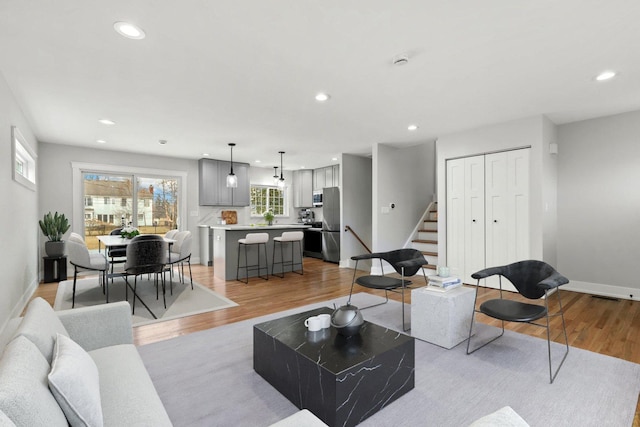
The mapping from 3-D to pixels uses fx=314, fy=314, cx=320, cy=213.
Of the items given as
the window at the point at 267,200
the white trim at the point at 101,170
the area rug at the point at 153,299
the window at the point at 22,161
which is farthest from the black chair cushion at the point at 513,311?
the window at the point at 267,200

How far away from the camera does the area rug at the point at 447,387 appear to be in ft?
5.96

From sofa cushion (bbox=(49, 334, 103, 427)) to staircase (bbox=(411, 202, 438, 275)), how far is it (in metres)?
5.54

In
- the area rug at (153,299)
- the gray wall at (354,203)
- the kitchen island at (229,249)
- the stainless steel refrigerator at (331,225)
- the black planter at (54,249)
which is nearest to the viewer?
the area rug at (153,299)

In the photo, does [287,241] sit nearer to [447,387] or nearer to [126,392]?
[447,387]

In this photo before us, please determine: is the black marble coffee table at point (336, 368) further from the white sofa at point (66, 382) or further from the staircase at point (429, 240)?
the staircase at point (429, 240)

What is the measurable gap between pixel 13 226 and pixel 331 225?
5.36m

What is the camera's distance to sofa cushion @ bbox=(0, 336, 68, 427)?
2.59 feet

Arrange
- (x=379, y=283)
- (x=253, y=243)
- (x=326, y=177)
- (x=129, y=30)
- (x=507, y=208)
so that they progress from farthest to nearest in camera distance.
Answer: (x=326, y=177) → (x=253, y=243) → (x=507, y=208) → (x=379, y=283) → (x=129, y=30)

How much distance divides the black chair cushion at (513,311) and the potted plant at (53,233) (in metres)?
6.37

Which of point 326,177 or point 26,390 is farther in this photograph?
point 326,177

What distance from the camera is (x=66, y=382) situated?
1008 millimetres

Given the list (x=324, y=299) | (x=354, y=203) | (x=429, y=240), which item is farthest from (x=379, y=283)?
(x=354, y=203)

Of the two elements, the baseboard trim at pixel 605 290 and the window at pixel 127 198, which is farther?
the window at pixel 127 198

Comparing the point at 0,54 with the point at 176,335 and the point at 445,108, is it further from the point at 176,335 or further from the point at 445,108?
the point at 445,108
